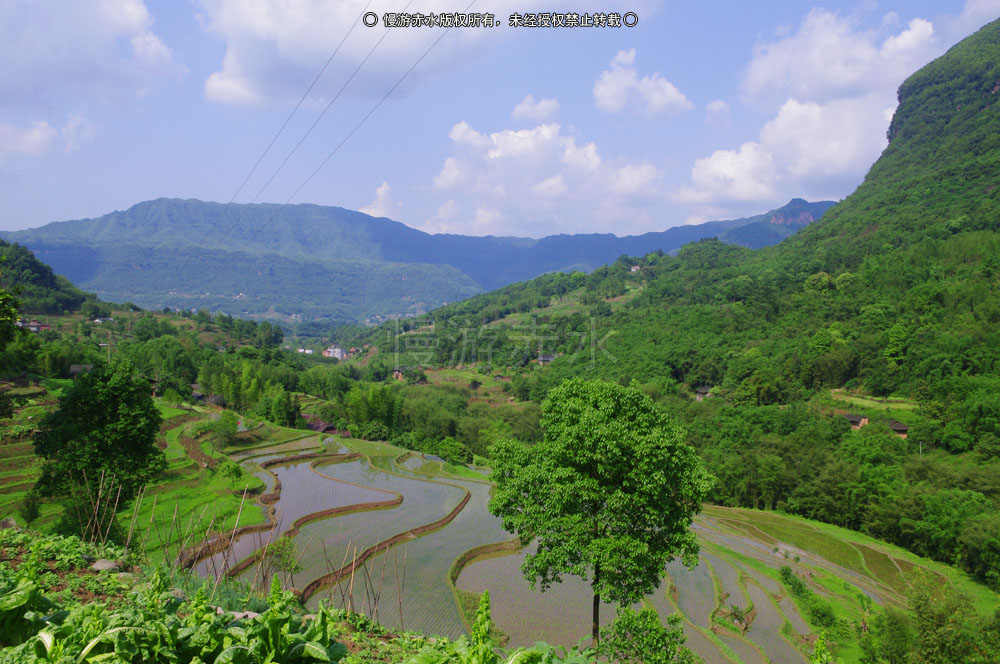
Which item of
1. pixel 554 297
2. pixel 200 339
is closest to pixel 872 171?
pixel 554 297

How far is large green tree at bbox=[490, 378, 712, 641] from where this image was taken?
1050cm

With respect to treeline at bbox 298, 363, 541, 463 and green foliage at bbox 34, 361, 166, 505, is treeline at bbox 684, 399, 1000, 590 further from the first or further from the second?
green foliage at bbox 34, 361, 166, 505

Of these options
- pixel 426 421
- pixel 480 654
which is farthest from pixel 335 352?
pixel 480 654

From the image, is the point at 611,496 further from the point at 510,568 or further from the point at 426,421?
the point at 426,421

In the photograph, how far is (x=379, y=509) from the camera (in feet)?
99.3

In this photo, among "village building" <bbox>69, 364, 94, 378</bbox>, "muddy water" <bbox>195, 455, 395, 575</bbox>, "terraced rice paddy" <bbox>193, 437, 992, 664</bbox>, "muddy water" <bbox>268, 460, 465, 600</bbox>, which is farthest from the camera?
"village building" <bbox>69, 364, 94, 378</bbox>

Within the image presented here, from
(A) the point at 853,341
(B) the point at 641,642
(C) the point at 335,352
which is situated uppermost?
(A) the point at 853,341

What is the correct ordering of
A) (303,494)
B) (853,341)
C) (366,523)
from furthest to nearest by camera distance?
(853,341) < (303,494) < (366,523)

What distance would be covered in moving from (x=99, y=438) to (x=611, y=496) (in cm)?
1563

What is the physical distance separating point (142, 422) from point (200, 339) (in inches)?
3059

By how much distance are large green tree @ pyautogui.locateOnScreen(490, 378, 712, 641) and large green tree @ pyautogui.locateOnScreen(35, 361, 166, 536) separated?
41.2 ft

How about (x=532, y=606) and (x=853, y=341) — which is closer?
(x=532, y=606)

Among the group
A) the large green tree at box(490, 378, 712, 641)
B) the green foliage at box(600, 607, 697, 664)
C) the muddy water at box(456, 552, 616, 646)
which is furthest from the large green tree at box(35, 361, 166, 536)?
the green foliage at box(600, 607, 697, 664)

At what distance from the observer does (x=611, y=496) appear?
10664 millimetres
